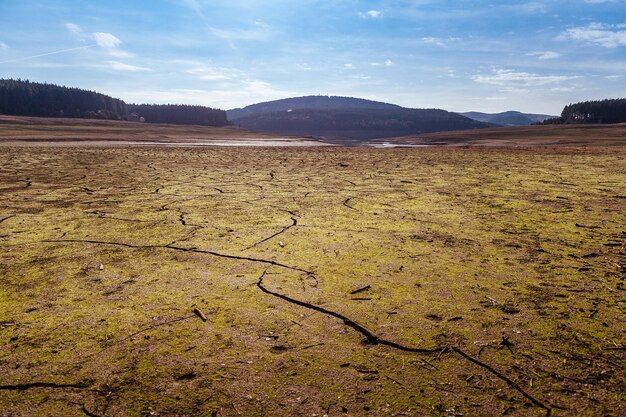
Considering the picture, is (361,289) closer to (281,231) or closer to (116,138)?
(281,231)

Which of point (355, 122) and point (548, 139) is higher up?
point (355, 122)

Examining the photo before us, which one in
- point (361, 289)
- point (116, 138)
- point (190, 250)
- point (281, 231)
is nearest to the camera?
point (361, 289)

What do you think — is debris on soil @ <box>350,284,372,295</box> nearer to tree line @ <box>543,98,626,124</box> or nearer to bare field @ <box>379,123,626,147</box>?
bare field @ <box>379,123,626,147</box>


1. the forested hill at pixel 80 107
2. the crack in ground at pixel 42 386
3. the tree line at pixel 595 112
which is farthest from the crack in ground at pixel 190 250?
the forested hill at pixel 80 107

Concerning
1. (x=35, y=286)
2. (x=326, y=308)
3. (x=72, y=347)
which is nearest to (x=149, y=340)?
(x=72, y=347)

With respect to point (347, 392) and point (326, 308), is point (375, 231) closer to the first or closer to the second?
point (326, 308)

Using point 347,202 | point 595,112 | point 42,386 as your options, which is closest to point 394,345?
point 42,386
